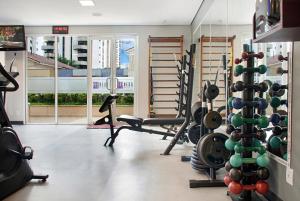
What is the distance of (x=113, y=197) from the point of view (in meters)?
2.88

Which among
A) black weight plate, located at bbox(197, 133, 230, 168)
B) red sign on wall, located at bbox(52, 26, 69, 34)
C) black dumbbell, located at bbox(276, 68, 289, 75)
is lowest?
black weight plate, located at bbox(197, 133, 230, 168)

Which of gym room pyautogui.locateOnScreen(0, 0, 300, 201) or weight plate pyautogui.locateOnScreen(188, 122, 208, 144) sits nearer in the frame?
gym room pyautogui.locateOnScreen(0, 0, 300, 201)

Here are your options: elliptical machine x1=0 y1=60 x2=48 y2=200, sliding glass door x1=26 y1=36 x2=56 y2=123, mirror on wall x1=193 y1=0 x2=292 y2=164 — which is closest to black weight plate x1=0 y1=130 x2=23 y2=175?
elliptical machine x1=0 y1=60 x2=48 y2=200

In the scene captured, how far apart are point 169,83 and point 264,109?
5.91 meters

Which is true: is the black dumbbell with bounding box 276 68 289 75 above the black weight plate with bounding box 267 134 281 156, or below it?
above

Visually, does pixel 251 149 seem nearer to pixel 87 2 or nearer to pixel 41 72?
pixel 87 2

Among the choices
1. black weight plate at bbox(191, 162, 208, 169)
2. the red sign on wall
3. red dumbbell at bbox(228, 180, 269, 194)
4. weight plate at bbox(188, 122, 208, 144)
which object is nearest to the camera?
red dumbbell at bbox(228, 180, 269, 194)

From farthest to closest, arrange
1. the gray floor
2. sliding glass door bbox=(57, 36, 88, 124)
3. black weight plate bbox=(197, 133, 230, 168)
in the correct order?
sliding glass door bbox=(57, 36, 88, 124) → black weight plate bbox=(197, 133, 230, 168) → the gray floor

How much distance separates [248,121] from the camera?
2584 millimetres

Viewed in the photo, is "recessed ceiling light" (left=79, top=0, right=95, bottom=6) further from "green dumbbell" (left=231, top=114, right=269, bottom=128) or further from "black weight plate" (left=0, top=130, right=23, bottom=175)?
"green dumbbell" (left=231, top=114, right=269, bottom=128)

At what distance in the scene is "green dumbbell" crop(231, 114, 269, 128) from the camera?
2539mm

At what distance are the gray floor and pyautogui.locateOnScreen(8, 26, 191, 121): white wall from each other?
260cm

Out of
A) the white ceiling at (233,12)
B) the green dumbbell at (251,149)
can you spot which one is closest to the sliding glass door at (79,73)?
the white ceiling at (233,12)

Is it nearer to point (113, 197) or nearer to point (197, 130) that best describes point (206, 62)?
point (197, 130)
